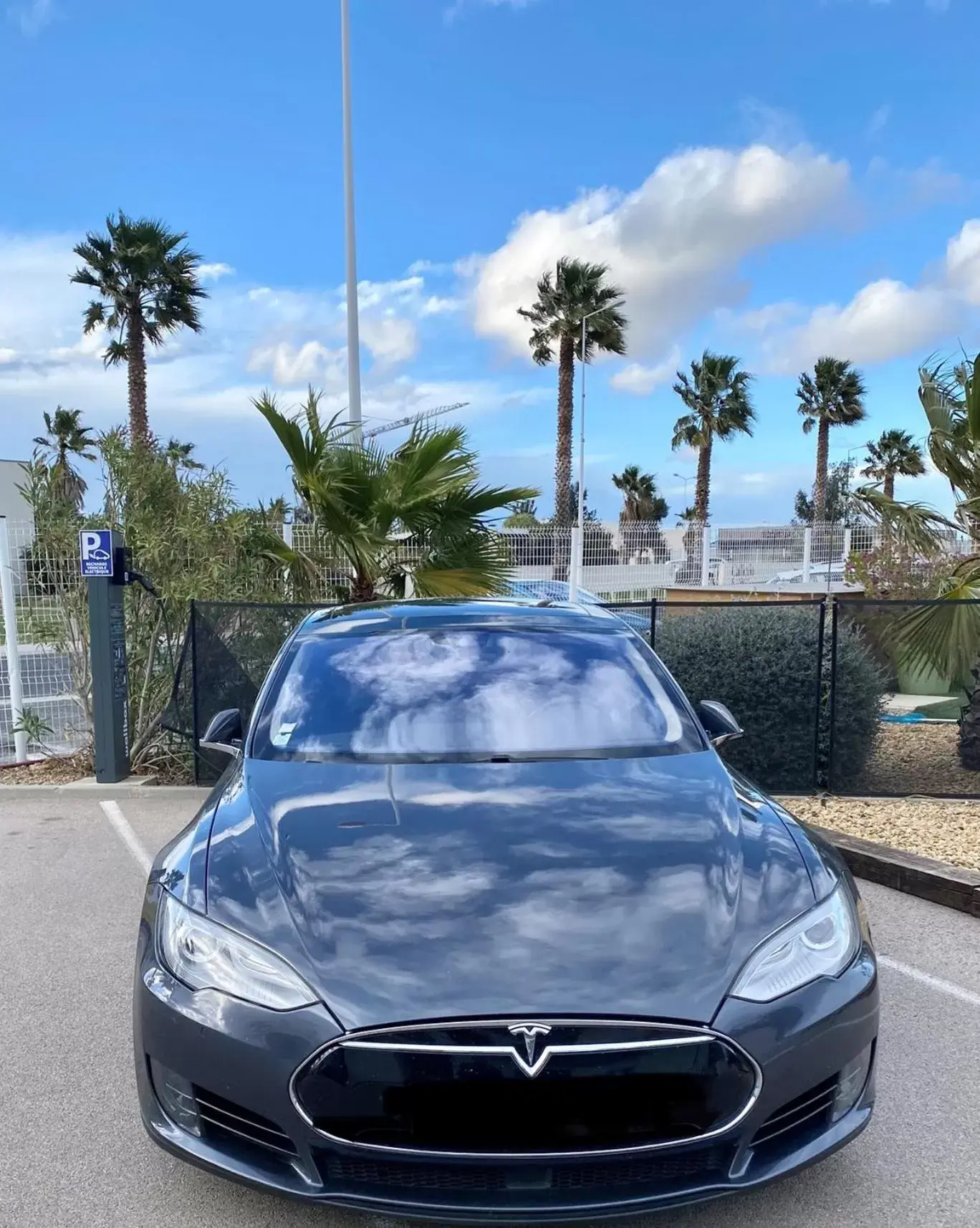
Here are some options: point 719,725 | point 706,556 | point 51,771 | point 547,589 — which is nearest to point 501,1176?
point 719,725

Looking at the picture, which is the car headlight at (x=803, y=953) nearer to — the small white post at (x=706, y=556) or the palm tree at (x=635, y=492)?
the small white post at (x=706, y=556)

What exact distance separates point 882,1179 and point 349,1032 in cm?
165

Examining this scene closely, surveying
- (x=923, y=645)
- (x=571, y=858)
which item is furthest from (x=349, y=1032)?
(x=923, y=645)

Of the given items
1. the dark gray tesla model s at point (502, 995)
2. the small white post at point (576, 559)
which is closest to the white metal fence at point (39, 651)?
the dark gray tesla model s at point (502, 995)

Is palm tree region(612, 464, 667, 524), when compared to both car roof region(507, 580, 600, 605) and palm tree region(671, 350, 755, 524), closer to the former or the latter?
palm tree region(671, 350, 755, 524)

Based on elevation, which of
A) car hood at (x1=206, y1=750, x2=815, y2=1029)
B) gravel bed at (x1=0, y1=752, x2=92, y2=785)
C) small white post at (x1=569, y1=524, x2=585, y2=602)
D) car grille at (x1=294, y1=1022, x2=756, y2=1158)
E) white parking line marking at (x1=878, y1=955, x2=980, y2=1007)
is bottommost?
gravel bed at (x1=0, y1=752, x2=92, y2=785)

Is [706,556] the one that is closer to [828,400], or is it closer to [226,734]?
[226,734]

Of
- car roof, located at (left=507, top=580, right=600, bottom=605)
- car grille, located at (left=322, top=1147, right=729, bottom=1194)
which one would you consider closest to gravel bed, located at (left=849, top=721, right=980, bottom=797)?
car roof, located at (left=507, top=580, right=600, bottom=605)

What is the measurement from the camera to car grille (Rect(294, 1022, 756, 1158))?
2.00 metres

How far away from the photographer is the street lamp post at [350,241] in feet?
34.1

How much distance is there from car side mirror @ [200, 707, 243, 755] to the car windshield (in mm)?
334

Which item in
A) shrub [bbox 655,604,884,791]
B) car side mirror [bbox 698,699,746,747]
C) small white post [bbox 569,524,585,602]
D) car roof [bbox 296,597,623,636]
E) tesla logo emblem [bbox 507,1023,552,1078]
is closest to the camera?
tesla logo emblem [bbox 507,1023,552,1078]

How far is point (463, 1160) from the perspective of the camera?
200 cm

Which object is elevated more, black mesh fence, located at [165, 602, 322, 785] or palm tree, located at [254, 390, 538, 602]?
palm tree, located at [254, 390, 538, 602]
